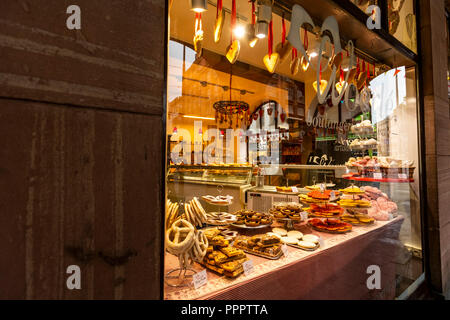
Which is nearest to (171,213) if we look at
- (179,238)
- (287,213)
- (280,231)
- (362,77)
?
(179,238)

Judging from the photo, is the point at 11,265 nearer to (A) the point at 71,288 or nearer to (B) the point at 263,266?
(A) the point at 71,288

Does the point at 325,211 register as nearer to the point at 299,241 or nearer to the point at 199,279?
the point at 299,241

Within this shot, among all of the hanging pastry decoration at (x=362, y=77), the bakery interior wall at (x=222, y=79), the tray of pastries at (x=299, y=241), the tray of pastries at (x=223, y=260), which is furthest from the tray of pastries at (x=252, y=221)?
the bakery interior wall at (x=222, y=79)

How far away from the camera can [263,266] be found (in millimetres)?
1301

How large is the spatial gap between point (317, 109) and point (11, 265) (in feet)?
21.8

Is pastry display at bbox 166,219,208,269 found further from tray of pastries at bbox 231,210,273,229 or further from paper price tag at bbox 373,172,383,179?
paper price tag at bbox 373,172,383,179

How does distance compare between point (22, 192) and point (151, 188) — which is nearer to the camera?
point (22, 192)

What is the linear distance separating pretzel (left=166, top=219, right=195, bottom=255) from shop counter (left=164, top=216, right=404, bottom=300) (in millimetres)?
177

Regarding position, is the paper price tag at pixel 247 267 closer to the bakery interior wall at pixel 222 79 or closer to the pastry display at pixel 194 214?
the pastry display at pixel 194 214

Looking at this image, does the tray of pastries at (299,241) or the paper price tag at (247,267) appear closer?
the paper price tag at (247,267)

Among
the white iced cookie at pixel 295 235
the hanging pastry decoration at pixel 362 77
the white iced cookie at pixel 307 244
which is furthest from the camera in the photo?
the hanging pastry decoration at pixel 362 77

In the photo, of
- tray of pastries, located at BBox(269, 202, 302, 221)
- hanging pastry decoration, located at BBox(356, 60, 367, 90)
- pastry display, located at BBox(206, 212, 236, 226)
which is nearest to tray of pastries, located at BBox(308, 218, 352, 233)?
tray of pastries, located at BBox(269, 202, 302, 221)

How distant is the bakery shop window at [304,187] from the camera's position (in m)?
1.25
